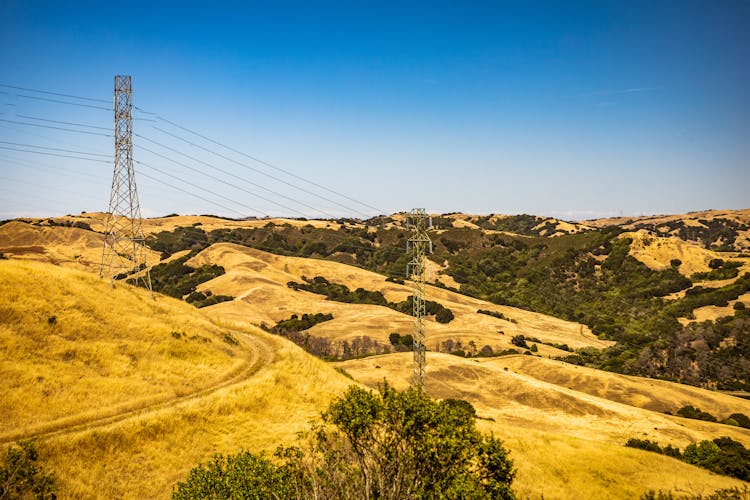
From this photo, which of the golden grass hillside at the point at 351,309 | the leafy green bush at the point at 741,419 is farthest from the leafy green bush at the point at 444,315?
the leafy green bush at the point at 741,419

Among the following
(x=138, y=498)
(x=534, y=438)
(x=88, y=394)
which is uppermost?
(x=88, y=394)

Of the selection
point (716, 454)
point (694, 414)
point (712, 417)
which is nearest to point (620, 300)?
point (712, 417)

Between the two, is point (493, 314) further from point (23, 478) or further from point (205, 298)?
point (23, 478)

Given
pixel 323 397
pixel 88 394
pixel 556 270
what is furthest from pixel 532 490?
pixel 556 270

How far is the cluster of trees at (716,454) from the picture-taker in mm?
47844

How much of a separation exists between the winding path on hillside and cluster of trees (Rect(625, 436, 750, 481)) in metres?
46.6

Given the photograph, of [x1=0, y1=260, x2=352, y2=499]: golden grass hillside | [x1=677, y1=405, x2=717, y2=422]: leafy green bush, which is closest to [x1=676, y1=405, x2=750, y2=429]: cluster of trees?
[x1=677, y1=405, x2=717, y2=422]: leafy green bush

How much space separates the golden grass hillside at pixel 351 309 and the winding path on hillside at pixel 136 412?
43.9 metres

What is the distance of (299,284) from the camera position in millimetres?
163000

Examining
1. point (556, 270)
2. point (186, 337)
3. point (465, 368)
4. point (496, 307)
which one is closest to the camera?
point (186, 337)

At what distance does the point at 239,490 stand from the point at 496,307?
144342mm

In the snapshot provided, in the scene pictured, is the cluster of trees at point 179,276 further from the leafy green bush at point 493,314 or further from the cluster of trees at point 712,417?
the cluster of trees at point 712,417

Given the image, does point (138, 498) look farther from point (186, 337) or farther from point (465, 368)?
point (465, 368)

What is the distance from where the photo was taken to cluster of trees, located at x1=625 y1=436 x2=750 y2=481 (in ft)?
157
